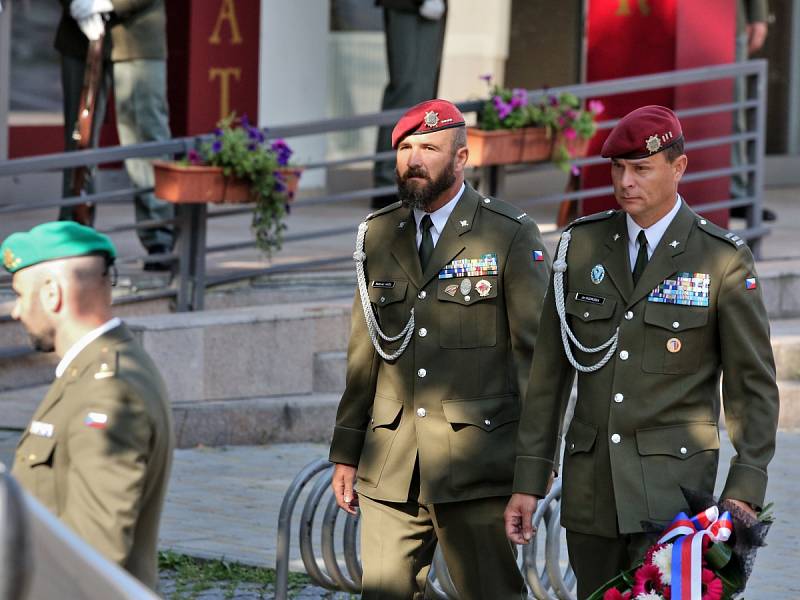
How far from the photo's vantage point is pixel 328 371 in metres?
9.30

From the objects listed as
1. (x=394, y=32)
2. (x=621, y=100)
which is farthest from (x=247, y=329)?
(x=621, y=100)

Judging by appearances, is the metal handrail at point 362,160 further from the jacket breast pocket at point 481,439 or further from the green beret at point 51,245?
the green beret at point 51,245

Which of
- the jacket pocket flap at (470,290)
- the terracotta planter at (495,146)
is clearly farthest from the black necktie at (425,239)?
the terracotta planter at (495,146)

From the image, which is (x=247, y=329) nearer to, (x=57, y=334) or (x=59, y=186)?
(x=59, y=186)

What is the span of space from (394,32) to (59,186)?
3.25 meters

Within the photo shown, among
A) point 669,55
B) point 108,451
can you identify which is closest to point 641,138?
point 108,451

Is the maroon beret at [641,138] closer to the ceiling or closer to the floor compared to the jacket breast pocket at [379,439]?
closer to the ceiling

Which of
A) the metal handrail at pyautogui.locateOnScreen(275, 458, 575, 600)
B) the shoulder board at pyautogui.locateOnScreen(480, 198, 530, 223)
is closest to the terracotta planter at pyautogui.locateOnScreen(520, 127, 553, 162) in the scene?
the metal handrail at pyautogui.locateOnScreen(275, 458, 575, 600)

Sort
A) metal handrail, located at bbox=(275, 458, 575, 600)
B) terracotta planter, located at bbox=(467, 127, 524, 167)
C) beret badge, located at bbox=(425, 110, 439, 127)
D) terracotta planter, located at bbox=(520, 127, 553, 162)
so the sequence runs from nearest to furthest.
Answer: beret badge, located at bbox=(425, 110, 439, 127)
metal handrail, located at bbox=(275, 458, 575, 600)
terracotta planter, located at bbox=(467, 127, 524, 167)
terracotta planter, located at bbox=(520, 127, 553, 162)

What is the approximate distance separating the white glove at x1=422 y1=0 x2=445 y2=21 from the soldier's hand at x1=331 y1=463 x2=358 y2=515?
18.6ft

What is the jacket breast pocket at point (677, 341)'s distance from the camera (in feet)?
Result: 15.2

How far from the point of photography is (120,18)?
31.0 ft

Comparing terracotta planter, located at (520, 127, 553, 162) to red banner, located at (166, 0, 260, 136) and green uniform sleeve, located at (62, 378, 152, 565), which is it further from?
green uniform sleeve, located at (62, 378, 152, 565)

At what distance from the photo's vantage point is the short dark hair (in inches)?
183
